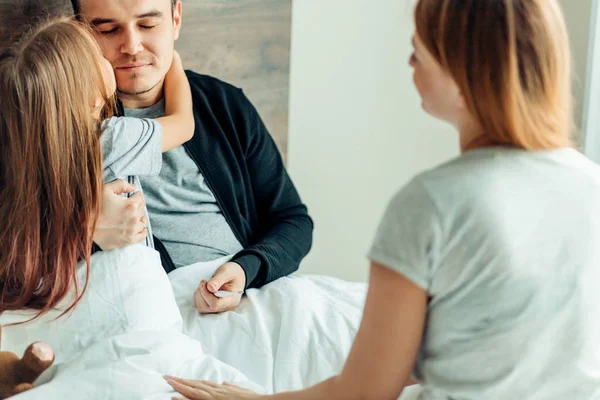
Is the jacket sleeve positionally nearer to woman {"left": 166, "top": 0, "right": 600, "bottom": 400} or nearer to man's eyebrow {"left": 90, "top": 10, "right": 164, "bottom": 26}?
man's eyebrow {"left": 90, "top": 10, "right": 164, "bottom": 26}

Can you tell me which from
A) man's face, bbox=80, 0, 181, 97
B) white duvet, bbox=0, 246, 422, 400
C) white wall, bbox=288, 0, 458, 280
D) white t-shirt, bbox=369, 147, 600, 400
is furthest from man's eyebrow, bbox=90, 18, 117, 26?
white t-shirt, bbox=369, 147, 600, 400

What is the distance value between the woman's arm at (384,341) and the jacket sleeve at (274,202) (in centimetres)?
72

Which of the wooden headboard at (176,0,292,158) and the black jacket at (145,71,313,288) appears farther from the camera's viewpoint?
the wooden headboard at (176,0,292,158)

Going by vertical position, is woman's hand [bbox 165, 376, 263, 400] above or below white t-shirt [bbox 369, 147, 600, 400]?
below

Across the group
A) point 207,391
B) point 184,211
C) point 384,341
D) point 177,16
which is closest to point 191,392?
point 207,391

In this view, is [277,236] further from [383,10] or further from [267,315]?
[383,10]

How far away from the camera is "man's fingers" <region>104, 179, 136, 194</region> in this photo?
132cm

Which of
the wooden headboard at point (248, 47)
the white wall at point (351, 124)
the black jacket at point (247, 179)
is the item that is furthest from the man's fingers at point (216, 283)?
the white wall at point (351, 124)

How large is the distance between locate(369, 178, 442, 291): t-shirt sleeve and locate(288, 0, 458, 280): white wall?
1241 mm

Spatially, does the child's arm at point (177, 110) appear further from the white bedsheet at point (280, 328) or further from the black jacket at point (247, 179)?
the white bedsheet at point (280, 328)

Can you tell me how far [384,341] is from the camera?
901 millimetres

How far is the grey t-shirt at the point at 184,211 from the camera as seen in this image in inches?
63.9

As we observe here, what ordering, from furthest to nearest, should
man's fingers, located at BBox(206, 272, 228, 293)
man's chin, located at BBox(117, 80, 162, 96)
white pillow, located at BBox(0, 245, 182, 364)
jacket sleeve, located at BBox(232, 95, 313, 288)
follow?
jacket sleeve, located at BBox(232, 95, 313, 288), man's chin, located at BBox(117, 80, 162, 96), man's fingers, located at BBox(206, 272, 228, 293), white pillow, located at BBox(0, 245, 182, 364)

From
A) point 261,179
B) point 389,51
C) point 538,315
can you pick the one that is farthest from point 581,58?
point 538,315
